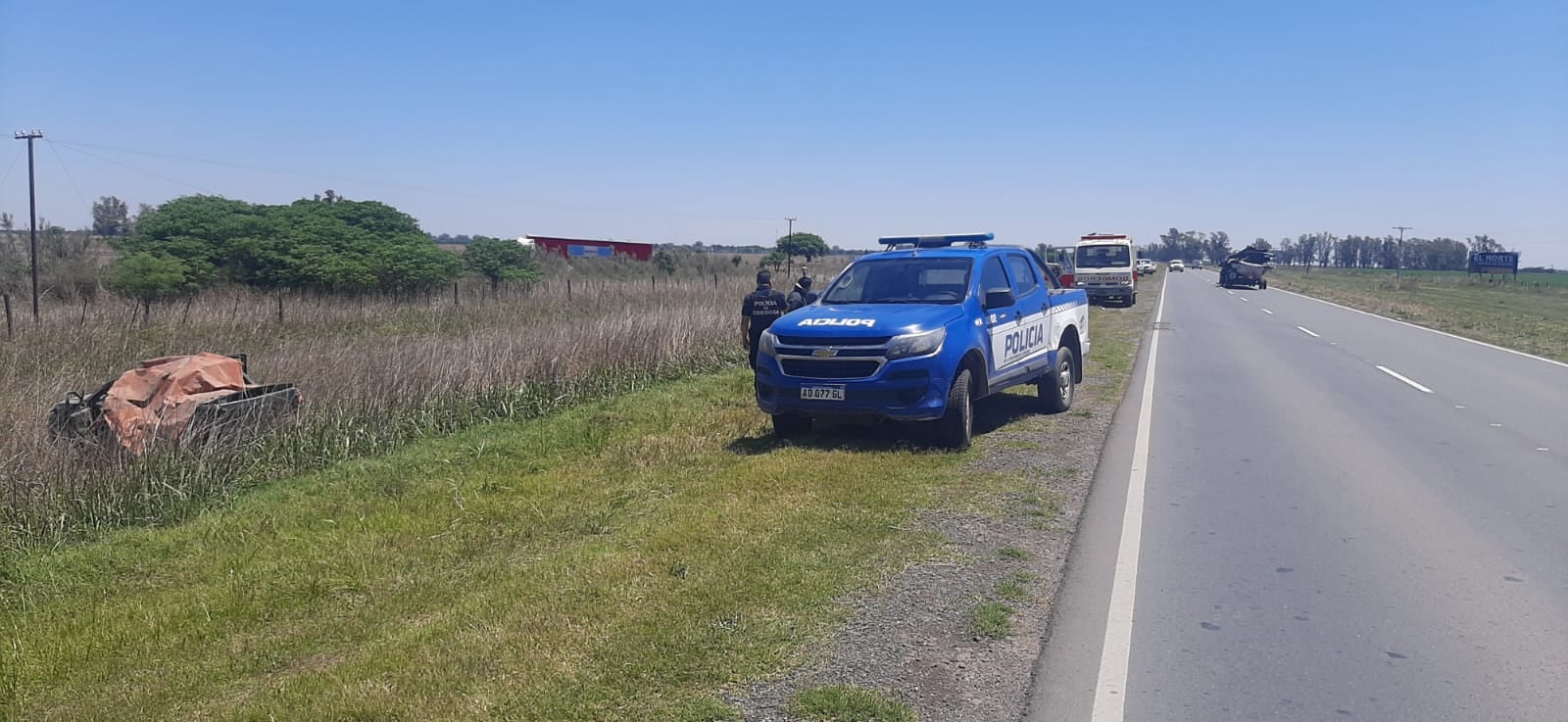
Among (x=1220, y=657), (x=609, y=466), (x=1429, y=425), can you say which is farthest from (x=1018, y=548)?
(x=1429, y=425)

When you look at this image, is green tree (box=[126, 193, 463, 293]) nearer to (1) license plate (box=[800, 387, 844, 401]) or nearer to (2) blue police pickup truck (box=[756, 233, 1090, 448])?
(2) blue police pickup truck (box=[756, 233, 1090, 448])

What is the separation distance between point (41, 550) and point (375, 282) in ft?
79.1

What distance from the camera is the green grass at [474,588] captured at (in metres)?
4.41

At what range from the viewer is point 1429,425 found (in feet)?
36.8

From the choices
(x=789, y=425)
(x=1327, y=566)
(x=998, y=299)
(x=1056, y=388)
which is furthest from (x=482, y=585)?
(x=1056, y=388)

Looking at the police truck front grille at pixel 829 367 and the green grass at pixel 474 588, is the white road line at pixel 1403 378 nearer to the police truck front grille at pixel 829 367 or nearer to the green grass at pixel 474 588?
the green grass at pixel 474 588

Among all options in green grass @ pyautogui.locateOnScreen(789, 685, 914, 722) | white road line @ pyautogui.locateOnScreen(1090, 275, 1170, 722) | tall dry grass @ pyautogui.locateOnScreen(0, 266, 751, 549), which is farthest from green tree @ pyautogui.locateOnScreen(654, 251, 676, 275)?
green grass @ pyautogui.locateOnScreen(789, 685, 914, 722)

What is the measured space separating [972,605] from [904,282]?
17.9 ft

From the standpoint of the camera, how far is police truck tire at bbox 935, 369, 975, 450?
913 cm

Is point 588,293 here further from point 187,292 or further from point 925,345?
point 925,345

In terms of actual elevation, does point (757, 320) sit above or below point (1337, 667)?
above

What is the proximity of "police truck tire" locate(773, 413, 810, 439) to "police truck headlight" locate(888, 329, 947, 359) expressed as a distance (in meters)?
1.42

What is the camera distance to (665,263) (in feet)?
186

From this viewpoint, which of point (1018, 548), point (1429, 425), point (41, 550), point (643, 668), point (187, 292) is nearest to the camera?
point (643, 668)
